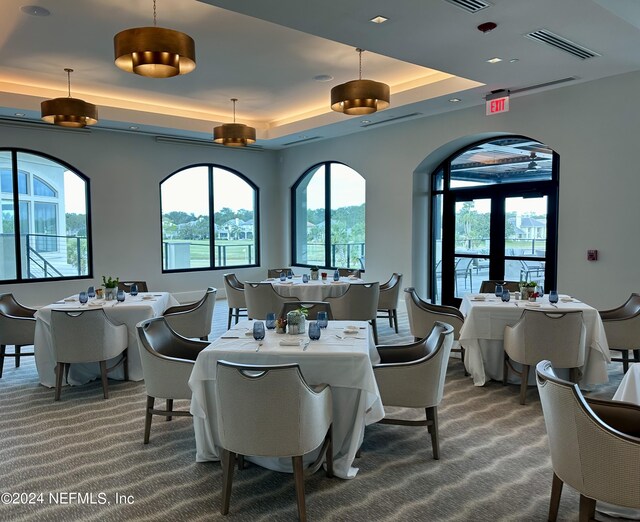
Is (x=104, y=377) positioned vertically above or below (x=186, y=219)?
below

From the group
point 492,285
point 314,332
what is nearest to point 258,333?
point 314,332

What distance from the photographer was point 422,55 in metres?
5.35

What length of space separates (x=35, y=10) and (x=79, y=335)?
10.7ft

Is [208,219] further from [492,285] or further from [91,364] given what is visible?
[492,285]

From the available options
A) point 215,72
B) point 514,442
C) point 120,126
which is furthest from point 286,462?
point 120,126

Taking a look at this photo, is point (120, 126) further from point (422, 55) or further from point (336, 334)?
point (336, 334)

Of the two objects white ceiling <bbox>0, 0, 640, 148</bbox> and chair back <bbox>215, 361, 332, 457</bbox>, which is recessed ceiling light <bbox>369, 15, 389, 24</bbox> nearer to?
white ceiling <bbox>0, 0, 640, 148</bbox>

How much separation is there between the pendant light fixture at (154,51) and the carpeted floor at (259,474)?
9.41ft

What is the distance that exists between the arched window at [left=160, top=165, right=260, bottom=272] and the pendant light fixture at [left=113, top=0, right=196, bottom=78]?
6459mm

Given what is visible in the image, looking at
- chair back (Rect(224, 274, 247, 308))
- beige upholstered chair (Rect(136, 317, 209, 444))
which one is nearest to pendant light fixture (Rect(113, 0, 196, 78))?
beige upholstered chair (Rect(136, 317, 209, 444))

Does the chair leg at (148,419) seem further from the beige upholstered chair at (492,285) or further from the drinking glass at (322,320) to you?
the beige upholstered chair at (492,285)

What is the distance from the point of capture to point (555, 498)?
2.65 m

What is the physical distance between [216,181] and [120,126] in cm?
255

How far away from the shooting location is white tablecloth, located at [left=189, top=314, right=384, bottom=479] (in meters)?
3.13
